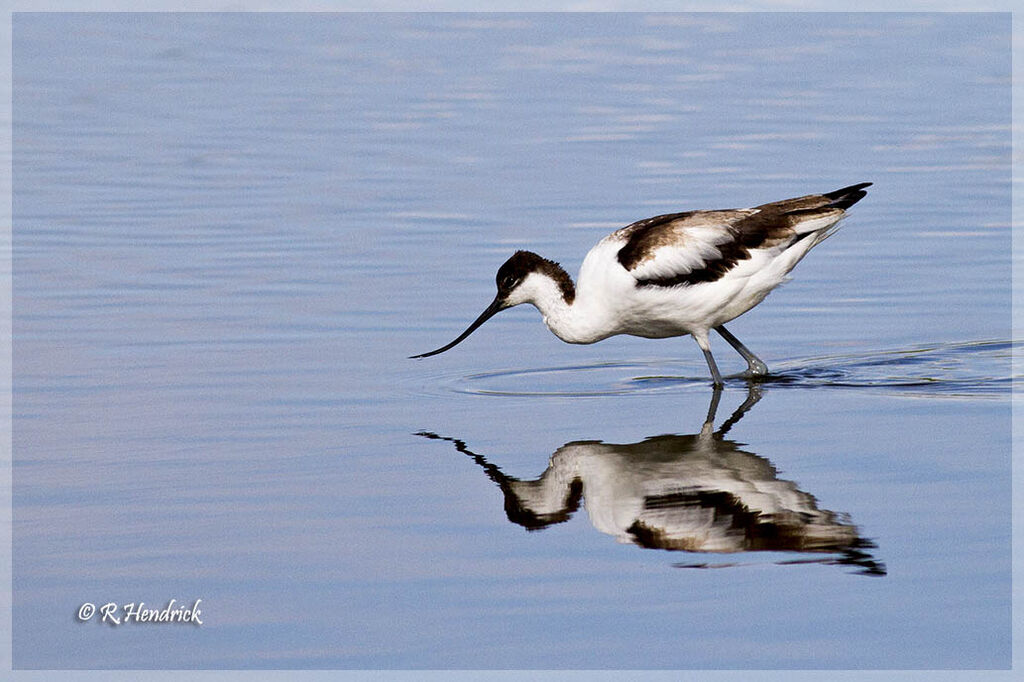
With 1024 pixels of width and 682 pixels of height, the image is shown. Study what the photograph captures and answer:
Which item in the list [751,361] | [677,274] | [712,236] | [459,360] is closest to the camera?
[677,274]

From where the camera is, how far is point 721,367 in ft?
35.3

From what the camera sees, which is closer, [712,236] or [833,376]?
[833,376]

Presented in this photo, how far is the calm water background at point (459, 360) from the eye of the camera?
6.29 m

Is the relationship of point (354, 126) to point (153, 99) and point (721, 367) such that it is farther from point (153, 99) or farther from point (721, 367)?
point (721, 367)

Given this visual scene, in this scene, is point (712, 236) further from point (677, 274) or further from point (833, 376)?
point (833, 376)

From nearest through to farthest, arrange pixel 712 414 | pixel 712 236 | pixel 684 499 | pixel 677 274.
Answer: pixel 684 499 → pixel 712 414 → pixel 677 274 → pixel 712 236

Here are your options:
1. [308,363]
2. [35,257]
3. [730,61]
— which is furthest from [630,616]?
[730,61]

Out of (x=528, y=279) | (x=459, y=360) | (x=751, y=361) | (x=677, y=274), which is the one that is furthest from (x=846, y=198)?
(x=459, y=360)

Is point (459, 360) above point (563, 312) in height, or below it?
below

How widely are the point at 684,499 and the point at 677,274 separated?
2527mm

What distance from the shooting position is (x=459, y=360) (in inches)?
415

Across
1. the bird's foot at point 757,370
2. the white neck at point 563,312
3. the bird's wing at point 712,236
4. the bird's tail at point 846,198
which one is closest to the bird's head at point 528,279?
the white neck at point 563,312

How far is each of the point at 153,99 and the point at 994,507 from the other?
569 inches

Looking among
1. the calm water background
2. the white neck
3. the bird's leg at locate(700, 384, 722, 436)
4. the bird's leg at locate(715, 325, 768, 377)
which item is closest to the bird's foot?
the bird's leg at locate(715, 325, 768, 377)
